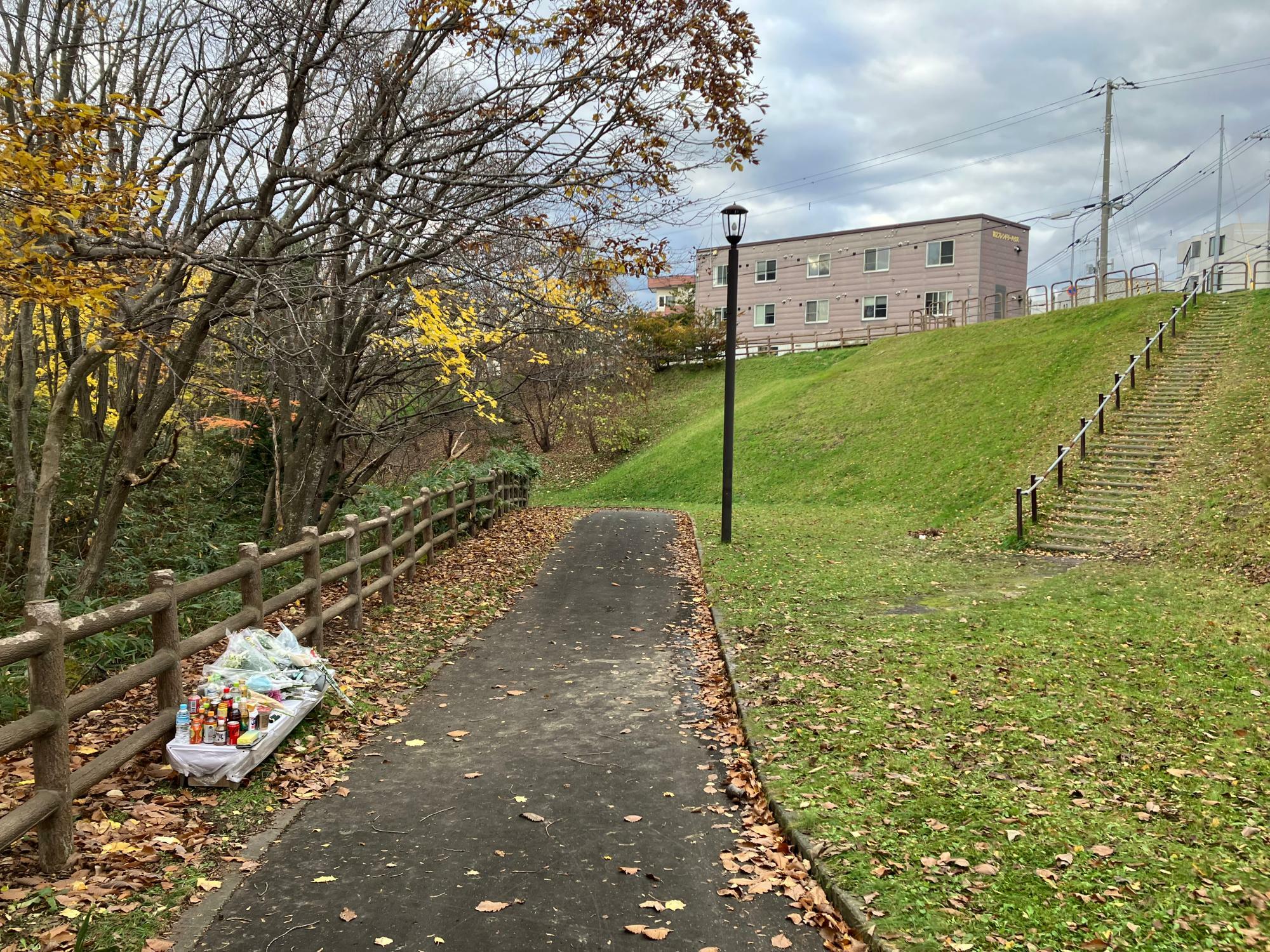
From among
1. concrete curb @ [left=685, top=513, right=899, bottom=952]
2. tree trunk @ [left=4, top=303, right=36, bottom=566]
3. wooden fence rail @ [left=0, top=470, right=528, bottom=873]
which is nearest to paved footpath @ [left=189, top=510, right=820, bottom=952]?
concrete curb @ [left=685, top=513, right=899, bottom=952]

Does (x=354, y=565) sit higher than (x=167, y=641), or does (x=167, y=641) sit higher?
(x=167, y=641)

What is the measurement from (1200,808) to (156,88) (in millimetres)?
11426

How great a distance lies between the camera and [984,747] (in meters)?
5.50

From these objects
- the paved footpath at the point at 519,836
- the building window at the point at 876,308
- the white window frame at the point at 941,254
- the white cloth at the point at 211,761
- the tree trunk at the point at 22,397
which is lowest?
the paved footpath at the point at 519,836

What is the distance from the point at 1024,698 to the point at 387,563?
708cm

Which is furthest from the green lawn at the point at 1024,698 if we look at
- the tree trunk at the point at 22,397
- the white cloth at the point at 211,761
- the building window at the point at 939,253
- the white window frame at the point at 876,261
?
the white window frame at the point at 876,261

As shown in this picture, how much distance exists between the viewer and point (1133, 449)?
16984 mm

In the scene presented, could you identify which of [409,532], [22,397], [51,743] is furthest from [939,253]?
[51,743]

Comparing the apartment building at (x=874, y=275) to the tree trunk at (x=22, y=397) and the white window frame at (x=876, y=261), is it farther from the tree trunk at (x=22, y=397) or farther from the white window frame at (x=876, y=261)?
the tree trunk at (x=22, y=397)

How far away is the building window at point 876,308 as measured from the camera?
142 feet

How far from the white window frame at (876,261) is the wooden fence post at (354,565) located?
131ft

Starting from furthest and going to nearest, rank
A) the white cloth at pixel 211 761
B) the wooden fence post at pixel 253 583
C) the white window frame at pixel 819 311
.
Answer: the white window frame at pixel 819 311 → the wooden fence post at pixel 253 583 → the white cloth at pixel 211 761

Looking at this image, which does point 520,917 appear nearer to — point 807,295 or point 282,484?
point 282,484

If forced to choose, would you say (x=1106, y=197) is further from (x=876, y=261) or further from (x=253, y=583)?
(x=253, y=583)
